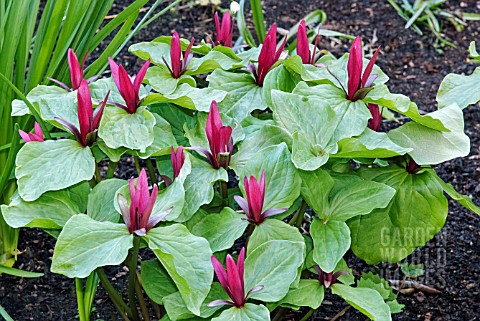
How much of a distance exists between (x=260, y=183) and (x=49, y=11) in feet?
2.96

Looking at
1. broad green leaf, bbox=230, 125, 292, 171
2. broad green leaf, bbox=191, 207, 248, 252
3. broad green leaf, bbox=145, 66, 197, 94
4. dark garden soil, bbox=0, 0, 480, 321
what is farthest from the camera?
dark garden soil, bbox=0, 0, 480, 321

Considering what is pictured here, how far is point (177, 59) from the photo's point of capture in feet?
5.08

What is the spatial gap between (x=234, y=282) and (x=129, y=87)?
1.50 feet

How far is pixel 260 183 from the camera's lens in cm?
131

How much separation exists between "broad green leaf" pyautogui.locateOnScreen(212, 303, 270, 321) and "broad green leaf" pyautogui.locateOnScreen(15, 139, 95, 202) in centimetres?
37

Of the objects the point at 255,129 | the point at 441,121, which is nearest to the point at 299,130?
the point at 255,129

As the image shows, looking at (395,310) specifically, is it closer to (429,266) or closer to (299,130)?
(429,266)

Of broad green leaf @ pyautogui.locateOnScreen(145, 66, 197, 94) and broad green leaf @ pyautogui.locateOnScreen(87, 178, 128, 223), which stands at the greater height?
broad green leaf @ pyautogui.locateOnScreen(145, 66, 197, 94)

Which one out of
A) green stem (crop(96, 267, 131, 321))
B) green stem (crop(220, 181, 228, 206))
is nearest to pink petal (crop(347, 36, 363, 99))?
green stem (crop(220, 181, 228, 206))

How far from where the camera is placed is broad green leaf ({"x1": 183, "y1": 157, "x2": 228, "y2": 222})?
1.32m

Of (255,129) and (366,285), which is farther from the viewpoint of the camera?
(366,285)

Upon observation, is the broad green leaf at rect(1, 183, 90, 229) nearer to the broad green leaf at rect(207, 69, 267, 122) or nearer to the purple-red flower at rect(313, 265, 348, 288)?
the broad green leaf at rect(207, 69, 267, 122)

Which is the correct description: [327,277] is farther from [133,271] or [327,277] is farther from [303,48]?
[303,48]

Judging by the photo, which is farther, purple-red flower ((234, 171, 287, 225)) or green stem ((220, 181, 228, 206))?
green stem ((220, 181, 228, 206))
